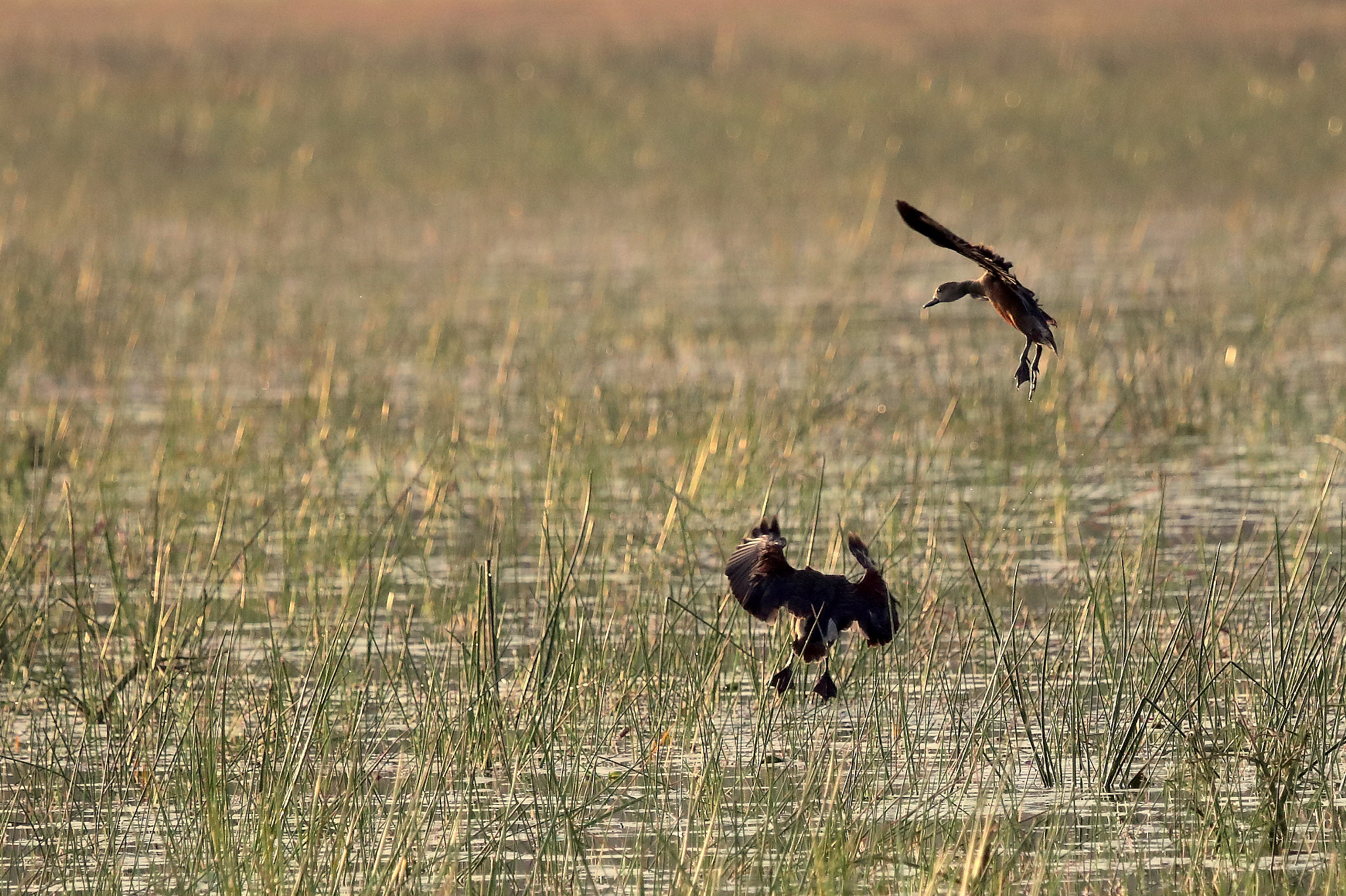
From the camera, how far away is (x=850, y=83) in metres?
27.5

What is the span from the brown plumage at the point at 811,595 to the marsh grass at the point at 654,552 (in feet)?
0.72

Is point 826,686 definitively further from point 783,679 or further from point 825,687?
point 783,679

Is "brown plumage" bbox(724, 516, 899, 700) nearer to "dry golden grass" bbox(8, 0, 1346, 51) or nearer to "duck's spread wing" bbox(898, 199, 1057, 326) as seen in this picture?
"duck's spread wing" bbox(898, 199, 1057, 326)

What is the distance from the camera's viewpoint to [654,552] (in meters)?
6.44

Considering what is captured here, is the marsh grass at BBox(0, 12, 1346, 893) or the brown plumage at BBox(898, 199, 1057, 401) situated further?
the marsh grass at BBox(0, 12, 1346, 893)

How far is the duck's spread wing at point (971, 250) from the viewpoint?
385 centimetres

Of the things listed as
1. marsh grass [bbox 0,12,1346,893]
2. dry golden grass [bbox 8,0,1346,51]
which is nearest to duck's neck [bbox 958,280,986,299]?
marsh grass [bbox 0,12,1346,893]

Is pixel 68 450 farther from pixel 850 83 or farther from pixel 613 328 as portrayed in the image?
pixel 850 83

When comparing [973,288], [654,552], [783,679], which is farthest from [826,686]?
[654,552]

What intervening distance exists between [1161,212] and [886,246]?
3.32 meters

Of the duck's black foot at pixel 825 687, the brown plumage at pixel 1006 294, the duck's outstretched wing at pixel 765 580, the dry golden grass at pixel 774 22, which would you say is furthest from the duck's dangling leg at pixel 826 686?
the dry golden grass at pixel 774 22

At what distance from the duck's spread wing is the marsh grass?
0.74 meters

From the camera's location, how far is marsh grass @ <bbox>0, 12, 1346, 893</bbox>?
4230 mm

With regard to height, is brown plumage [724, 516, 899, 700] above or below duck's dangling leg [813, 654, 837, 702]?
above
